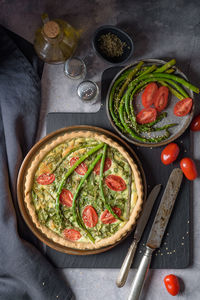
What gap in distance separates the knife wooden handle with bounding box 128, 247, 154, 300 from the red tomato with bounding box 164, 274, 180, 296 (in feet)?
1.03

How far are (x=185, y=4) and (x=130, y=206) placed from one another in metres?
2.54

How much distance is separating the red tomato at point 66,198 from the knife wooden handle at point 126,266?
0.87 metres

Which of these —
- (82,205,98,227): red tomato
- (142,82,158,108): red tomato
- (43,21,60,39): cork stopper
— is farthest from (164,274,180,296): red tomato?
(43,21,60,39): cork stopper

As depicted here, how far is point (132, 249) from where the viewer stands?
3807 millimetres

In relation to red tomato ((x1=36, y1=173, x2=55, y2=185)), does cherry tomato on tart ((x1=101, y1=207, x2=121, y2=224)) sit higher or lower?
lower

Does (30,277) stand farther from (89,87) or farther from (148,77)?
(148,77)

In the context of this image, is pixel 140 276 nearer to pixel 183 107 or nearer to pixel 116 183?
pixel 116 183

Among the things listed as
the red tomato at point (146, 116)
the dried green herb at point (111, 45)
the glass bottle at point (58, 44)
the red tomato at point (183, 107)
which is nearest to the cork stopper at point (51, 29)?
the glass bottle at point (58, 44)

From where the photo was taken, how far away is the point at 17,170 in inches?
152

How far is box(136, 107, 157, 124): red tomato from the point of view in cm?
385

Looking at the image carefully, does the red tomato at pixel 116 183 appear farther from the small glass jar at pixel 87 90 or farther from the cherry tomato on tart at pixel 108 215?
the small glass jar at pixel 87 90

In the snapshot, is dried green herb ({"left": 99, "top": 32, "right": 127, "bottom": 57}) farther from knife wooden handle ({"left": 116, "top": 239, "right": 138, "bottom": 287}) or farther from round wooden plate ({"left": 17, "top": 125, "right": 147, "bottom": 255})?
knife wooden handle ({"left": 116, "top": 239, "right": 138, "bottom": 287})

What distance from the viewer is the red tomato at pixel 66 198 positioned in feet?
12.3

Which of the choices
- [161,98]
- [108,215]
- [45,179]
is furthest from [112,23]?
[108,215]
